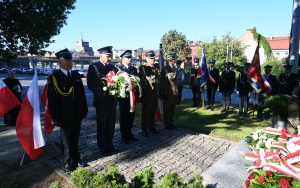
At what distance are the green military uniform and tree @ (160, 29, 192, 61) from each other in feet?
129

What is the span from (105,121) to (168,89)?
2559mm

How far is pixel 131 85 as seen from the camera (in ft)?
14.5

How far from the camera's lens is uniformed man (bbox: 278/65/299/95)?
7012 millimetres

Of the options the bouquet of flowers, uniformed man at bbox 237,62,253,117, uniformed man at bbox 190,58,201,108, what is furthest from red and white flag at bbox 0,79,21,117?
uniformed man at bbox 190,58,201,108

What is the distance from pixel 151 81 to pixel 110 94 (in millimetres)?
1651

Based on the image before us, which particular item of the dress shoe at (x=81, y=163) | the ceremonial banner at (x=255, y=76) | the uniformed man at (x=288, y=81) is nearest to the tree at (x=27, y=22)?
the dress shoe at (x=81, y=163)

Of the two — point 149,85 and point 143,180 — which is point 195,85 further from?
point 143,180

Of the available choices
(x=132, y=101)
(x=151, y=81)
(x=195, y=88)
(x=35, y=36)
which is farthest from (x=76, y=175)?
(x=35, y=36)

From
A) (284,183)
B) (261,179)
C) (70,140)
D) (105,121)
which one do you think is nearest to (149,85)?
(105,121)

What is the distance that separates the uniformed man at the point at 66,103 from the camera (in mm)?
3635

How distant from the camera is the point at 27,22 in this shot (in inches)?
456

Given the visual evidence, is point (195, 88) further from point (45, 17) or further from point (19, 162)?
point (45, 17)

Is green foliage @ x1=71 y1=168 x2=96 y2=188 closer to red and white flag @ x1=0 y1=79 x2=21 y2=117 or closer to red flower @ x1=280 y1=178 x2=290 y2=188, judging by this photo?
red flower @ x1=280 y1=178 x2=290 y2=188

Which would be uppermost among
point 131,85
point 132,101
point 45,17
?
point 45,17
